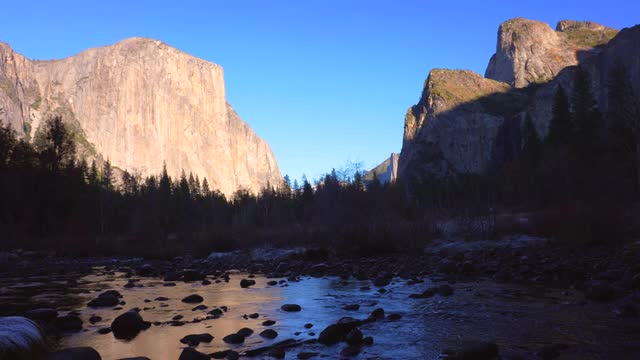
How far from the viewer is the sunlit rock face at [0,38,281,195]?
176 meters

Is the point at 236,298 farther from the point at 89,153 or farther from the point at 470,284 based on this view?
the point at 89,153

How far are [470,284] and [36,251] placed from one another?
2848 centimetres

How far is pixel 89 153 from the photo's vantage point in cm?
16688

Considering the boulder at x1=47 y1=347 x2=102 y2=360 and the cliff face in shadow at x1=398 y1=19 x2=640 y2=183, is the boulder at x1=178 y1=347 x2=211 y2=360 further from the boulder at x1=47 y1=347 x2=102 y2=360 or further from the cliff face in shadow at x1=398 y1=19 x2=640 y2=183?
the cliff face in shadow at x1=398 y1=19 x2=640 y2=183

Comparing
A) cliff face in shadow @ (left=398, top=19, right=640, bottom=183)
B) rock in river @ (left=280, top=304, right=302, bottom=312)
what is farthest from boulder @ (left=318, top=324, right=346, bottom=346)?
cliff face in shadow @ (left=398, top=19, right=640, bottom=183)

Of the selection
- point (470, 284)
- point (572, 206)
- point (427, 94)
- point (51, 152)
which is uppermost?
point (427, 94)

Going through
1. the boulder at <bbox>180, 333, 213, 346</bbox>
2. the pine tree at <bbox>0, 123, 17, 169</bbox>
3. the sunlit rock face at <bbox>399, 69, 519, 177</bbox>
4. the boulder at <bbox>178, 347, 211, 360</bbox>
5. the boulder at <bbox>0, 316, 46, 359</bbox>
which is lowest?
the boulder at <bbox>180, 333, 213, 346</bbox>

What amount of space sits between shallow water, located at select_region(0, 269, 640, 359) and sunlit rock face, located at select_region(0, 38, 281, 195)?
16970cm

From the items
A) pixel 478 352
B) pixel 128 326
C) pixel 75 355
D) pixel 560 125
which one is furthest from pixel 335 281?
pixel 560 125

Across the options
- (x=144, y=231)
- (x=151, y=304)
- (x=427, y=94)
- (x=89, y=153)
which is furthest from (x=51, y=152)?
(x=427, y=94)

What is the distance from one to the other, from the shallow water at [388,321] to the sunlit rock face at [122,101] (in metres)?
170

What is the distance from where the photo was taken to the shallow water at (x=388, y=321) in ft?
22.4

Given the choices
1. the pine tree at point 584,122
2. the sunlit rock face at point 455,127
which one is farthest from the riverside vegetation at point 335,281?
the sunlit rock face at point 455,127

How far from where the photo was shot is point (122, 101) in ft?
602
